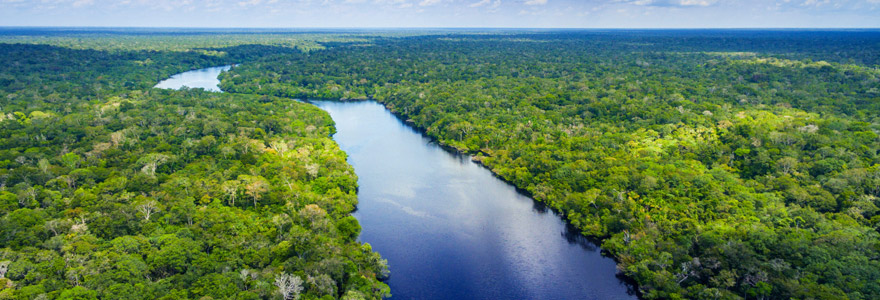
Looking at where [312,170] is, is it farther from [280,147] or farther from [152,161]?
[152,161]

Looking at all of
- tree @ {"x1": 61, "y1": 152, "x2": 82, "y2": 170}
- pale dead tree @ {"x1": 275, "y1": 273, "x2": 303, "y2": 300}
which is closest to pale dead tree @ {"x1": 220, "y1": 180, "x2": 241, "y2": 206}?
pale dead tree @ {"x1": 275, "y1": 273, "x2": 303, "y2": 300}

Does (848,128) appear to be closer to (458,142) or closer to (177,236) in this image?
(458,142)

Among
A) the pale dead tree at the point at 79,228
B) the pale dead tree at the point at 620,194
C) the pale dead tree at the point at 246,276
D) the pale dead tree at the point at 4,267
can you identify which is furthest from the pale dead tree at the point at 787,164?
the pale dead tree at the point at 4,267

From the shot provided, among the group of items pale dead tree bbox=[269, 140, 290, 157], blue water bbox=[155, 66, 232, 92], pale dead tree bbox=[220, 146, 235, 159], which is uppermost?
blue water bbox=[155, 66, 232, 92]

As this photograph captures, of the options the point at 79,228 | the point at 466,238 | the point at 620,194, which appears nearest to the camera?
the point at 79,228

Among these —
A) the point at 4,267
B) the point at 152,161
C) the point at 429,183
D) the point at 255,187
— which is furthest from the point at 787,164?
the point at 152,161

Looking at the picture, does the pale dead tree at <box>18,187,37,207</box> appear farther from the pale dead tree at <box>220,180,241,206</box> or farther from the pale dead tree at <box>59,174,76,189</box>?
the pale dead tree at <box>220,180,241,206</box>
